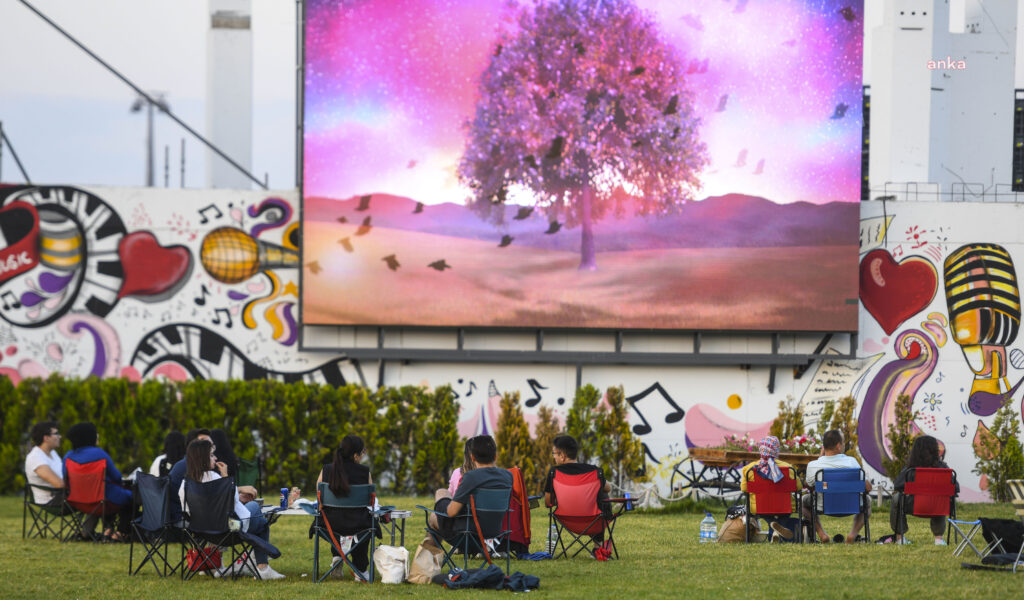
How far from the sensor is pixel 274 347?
1841 centimetres

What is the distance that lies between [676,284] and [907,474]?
6.94m

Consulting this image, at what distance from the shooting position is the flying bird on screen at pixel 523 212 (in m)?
18.0

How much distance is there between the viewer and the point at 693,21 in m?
17.9

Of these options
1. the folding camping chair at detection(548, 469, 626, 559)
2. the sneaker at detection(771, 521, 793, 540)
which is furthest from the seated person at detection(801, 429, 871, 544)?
the folding camping chair at detection(548, 469, 626, 559)

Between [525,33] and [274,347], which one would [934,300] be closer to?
[525,33]

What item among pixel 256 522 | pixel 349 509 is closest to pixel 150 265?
pixel 256 522

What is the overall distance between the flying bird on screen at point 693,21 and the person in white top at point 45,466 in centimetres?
1050

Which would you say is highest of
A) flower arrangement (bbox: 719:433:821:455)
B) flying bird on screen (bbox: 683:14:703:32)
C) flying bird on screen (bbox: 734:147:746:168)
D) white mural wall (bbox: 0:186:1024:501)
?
flying bird on screen (bbox: 683:14:703:32)

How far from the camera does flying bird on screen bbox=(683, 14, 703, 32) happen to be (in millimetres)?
17891

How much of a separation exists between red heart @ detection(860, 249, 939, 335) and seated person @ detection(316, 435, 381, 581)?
11.1 m

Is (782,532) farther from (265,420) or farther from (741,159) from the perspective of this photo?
(265,420)

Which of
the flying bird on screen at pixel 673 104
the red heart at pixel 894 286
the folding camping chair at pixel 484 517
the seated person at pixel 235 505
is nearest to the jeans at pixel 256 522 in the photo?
the seated person at pixel 235 505

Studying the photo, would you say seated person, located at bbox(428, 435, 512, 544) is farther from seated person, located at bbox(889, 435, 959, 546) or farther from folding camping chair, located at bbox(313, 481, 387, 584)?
seated person, located at bbox(889, 435, 959, 546)

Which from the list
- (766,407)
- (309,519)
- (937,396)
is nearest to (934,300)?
(937,396)
